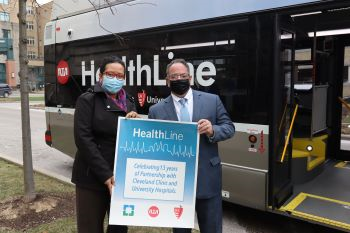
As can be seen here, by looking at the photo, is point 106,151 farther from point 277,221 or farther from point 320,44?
point 320,44

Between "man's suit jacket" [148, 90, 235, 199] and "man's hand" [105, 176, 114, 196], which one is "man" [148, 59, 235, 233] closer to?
"man's suit jacket" [148, 90, 235, 199]

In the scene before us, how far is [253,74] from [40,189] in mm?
3514

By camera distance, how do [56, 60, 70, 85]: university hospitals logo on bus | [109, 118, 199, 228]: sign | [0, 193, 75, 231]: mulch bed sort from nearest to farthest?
[109, 118, 199, 228]: sign
[0, 193, 75, 231]: mulch bed
[56, 60, 70, 85]: university hospitals logo on bus

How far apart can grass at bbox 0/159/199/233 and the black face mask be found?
1.99 meters

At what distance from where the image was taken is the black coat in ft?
9.24

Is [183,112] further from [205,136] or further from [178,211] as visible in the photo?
[178,211]

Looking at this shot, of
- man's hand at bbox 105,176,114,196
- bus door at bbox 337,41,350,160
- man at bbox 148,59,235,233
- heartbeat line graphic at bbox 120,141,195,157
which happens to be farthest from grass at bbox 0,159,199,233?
bus door at bbox 337,41,350,160

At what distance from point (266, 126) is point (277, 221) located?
153cm

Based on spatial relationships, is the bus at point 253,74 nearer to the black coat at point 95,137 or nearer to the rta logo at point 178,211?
the rta logo at point 178,211

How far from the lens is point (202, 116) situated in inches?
115

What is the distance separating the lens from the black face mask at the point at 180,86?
2906 millimetres

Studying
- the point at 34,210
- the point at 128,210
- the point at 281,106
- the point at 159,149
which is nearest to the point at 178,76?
the point at 159,149

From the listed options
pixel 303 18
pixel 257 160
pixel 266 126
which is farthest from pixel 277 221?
pixel 303 18

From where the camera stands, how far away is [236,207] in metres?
5.43
